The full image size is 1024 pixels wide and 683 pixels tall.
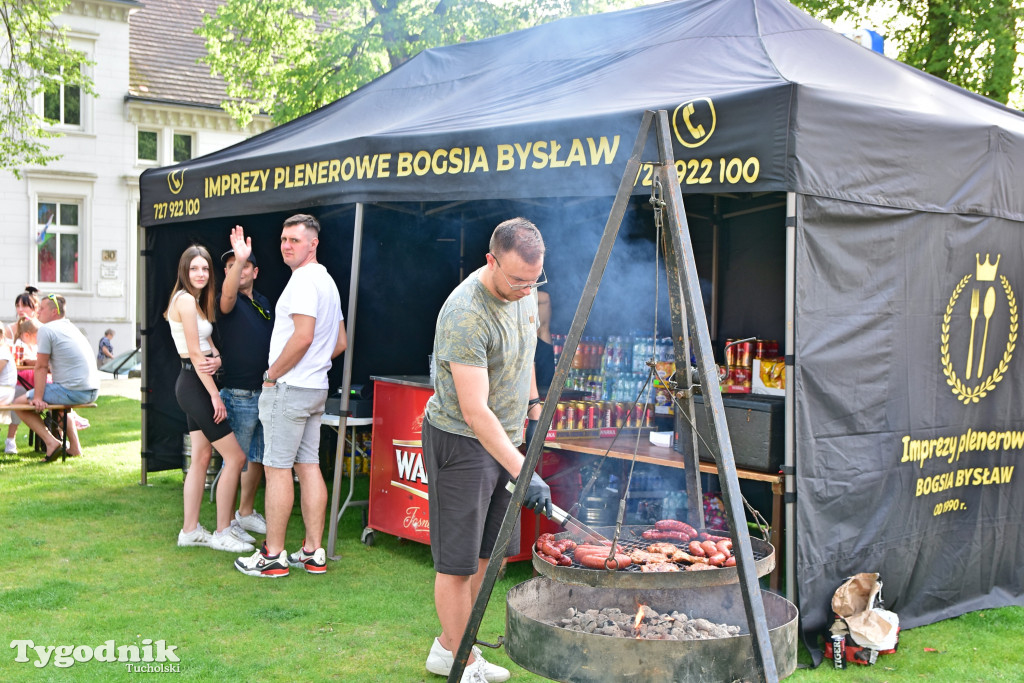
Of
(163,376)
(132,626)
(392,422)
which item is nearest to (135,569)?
(132,626)

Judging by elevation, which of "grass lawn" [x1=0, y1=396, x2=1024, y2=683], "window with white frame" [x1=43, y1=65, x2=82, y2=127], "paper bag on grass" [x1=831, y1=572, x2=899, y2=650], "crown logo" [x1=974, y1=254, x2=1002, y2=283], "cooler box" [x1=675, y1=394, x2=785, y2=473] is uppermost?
"window with white frame" [x1=43, y1=65, x2=82, y2=127]

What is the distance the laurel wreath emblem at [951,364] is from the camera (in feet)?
16.4

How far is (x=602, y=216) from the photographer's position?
6676 mm

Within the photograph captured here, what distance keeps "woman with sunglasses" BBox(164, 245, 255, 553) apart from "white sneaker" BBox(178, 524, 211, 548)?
0.13m

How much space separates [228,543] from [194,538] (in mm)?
303

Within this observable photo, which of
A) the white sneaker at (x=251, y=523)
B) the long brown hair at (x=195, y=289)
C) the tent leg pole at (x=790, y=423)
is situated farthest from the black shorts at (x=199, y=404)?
the tent leg pole at (x=790, y=423)

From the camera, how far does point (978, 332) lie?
5.19 meters

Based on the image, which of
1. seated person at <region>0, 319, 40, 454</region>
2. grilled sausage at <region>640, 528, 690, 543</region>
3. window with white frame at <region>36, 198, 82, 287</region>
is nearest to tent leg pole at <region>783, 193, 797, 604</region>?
grilled sausage at <region>640, 528, 690, 543</region>

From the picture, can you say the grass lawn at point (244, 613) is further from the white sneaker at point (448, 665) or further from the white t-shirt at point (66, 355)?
the white t-shirt at point (66, 355)

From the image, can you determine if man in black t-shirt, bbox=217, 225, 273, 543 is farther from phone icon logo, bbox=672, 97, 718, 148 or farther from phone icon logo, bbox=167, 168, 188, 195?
phone icon logo, bbox=672, 97, 718, 148

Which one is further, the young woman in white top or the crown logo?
the young woman in white top

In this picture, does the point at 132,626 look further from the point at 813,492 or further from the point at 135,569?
the point at 813,492

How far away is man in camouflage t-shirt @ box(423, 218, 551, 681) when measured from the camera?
3.49 m

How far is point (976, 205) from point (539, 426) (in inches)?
126
